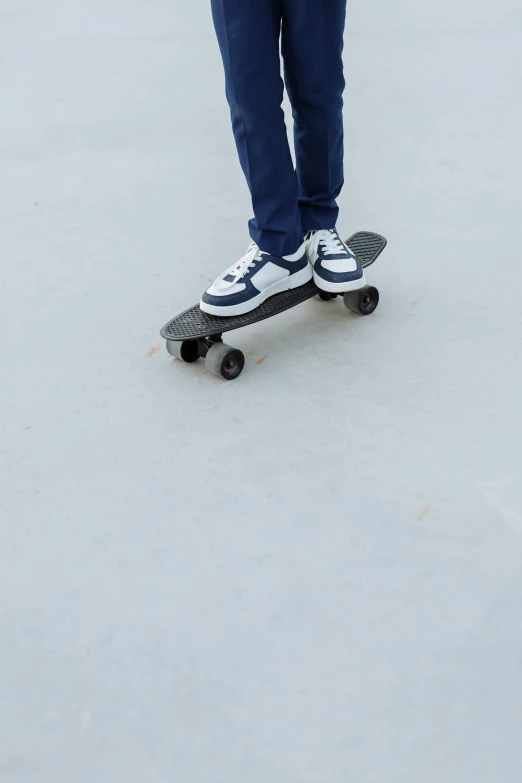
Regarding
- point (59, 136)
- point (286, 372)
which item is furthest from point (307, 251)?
point (59, 136)

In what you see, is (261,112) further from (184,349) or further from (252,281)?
(184,349)

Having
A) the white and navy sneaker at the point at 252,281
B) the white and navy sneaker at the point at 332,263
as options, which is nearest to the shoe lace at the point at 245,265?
the white and navy sneaker at the point at 252,281

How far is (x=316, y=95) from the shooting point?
6.23 feet

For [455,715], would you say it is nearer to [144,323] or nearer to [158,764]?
[158,764]

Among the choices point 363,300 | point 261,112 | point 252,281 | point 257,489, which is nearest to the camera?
point 257,489

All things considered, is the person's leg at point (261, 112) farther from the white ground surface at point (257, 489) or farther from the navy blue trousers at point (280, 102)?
the white ground surface at point (257, 489)

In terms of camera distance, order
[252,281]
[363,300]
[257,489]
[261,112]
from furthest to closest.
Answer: [363,300] → [252,281] → [261,112] → [257,489]

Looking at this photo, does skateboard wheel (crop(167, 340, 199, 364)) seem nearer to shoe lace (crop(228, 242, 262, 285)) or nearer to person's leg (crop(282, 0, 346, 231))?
shoe lace (crop(228, 242, 262, 285))

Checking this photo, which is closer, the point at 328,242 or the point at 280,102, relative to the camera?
the point at 280,102

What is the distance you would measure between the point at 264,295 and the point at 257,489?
0.58 metres

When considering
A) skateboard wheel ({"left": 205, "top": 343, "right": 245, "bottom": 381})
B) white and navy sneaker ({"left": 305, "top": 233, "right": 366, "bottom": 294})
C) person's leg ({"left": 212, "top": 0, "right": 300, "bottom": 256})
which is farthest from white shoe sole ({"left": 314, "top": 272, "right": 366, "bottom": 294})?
skateboard wheel ({"left": 205, "top": 343, "right": 245, "bottom": 381})

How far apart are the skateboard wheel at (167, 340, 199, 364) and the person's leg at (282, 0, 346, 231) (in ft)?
1.30

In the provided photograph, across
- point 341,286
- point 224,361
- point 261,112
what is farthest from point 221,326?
point 261,112

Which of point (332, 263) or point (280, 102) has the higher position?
point (280, 102)
